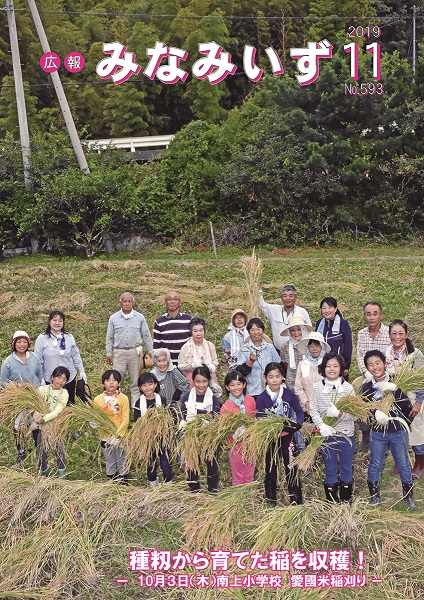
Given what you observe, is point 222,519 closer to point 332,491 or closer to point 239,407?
point 239,407

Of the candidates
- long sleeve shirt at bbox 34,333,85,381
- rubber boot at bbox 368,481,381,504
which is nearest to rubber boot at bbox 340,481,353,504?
rubber boot at bbox 368,481,381,504

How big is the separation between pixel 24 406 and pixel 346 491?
85.5 inches

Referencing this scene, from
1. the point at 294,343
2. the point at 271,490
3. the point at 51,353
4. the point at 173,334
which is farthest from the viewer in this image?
the point at 173,334

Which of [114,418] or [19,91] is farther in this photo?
[19,91]

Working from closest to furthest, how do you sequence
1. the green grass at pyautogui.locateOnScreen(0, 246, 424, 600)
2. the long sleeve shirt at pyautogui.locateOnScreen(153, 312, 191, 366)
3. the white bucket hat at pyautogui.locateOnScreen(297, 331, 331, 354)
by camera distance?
the green grass at pyautogui.locateOnScreen(0, 246, 424, 600) → the white bucket hat at pyautogui.locateOnScreen(297, 331, 331, 354) → the long sleeve shirt at pyautogui.locateOnScreen(153, 312, 191, 366)

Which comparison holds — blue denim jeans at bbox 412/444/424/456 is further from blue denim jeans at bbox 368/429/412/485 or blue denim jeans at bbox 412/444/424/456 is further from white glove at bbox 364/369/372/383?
white glove at bbox 364/369/372/383

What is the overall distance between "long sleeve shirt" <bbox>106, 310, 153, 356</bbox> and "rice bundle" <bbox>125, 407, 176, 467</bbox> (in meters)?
1.25

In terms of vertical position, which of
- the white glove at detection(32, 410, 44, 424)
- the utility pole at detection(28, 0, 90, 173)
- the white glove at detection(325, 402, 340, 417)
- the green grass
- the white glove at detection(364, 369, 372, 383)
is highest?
the utility pole at detection(28, 0, 90, 173)

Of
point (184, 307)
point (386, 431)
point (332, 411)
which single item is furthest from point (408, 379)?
point (184, 307)

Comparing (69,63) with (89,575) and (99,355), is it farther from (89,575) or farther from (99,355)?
(89,575)

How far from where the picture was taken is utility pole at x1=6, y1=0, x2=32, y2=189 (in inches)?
586

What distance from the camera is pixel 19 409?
15.0 feet

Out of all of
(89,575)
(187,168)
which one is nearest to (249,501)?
(89,575)

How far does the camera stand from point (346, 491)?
13.8ft
